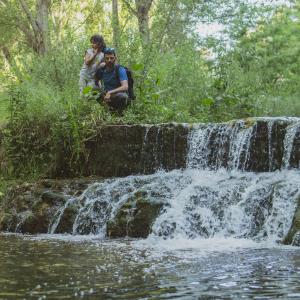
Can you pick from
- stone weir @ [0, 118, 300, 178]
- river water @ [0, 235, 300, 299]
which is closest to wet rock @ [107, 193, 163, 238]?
river water @ [0, 235, 300, 299]

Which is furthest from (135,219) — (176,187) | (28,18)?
(28,18)

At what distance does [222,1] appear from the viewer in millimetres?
16781

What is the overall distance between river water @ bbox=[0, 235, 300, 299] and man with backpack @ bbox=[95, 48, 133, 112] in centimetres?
384

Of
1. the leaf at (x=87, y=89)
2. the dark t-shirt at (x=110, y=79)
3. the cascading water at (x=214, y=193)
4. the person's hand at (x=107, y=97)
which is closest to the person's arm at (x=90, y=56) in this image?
the dark t-shirt at (x=110, y=79)

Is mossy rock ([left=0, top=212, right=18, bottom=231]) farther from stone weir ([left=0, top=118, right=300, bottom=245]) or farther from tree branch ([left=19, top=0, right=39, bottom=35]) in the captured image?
tree branch ([left=19, top=0, right=39, bottom=35])

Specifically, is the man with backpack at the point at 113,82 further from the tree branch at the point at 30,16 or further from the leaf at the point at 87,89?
the tree branch at the point at 30,16

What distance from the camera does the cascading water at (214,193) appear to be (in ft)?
22.4

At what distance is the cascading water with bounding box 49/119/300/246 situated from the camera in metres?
6.82

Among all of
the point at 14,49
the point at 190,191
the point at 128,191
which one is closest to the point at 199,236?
the point at 190,191

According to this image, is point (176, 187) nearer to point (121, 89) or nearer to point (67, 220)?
point (67, 220)

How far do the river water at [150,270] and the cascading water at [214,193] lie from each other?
0.56 metres

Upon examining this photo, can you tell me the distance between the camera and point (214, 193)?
7551 millimetres

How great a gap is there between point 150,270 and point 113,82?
5821 mm

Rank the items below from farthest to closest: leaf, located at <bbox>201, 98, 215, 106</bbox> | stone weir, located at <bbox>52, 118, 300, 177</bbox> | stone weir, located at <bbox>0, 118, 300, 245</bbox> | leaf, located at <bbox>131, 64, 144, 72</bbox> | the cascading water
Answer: leaf, located at <bbox>201, 98, 215, 106</bbox>
leaf, located at <bbox>131, 64, 144, 72</bbox>
stone weir, located at <bbox>52, 118, 300, 177</bbox>
stone weir, located at <bbox>0, 118, 300, 245</bbox>
the cascading water
